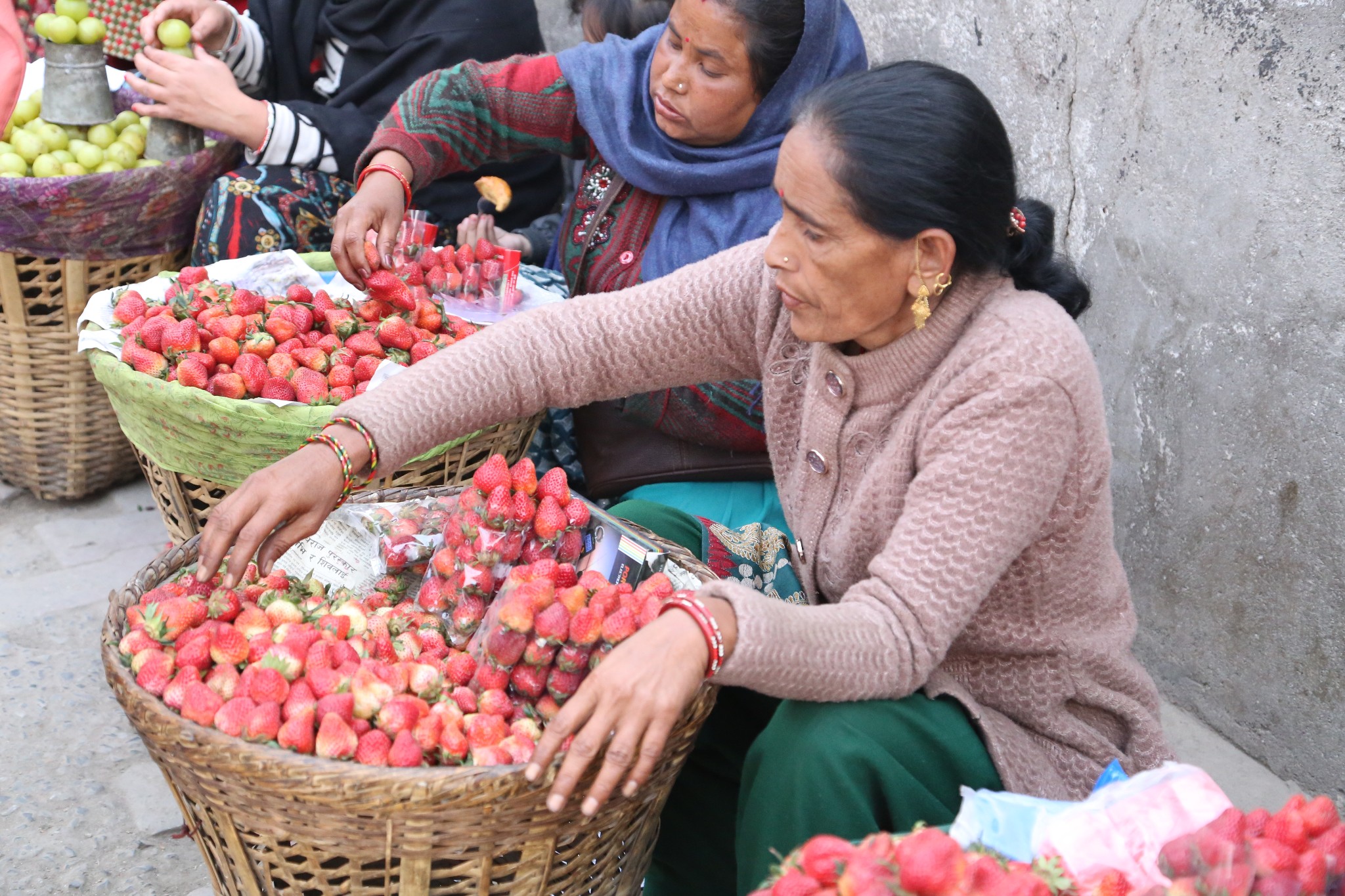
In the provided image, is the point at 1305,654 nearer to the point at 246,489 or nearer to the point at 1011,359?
the point at 1011,359

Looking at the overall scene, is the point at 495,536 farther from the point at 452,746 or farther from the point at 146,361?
the point at 146,361

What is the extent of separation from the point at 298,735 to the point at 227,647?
227mm

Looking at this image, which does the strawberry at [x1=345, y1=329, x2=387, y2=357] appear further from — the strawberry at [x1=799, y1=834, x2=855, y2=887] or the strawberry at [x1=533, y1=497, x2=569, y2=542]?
the strawberry at [x1=799, y1=834, x2=855, y2=887]

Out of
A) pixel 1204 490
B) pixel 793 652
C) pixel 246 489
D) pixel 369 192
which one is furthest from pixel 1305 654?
pixel 369 192

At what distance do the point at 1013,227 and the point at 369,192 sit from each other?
1420mm

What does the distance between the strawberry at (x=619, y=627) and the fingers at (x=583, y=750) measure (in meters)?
0.25

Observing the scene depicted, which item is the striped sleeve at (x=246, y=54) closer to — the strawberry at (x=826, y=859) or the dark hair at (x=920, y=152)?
the dark hair at (x=920, y=152)

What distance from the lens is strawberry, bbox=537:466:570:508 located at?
177 cm

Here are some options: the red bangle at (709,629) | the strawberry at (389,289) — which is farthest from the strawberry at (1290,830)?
the strawberry at (389,289)

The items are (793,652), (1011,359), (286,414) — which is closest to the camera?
(793,652)

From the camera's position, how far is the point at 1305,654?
7.09 ft

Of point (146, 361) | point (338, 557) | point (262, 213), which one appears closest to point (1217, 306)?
point (338, 557)

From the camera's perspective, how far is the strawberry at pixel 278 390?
2.20 meters

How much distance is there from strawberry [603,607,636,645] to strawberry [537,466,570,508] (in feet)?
0.94
